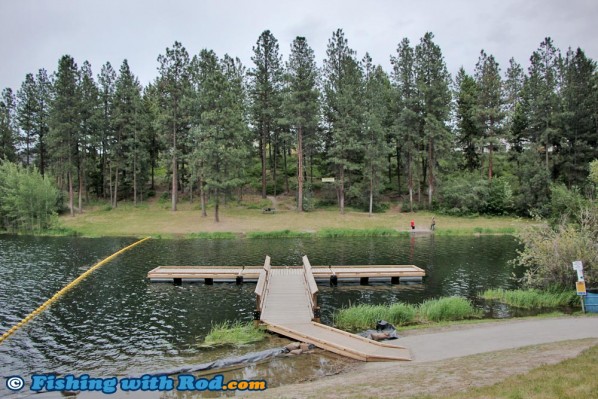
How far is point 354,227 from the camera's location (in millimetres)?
56344

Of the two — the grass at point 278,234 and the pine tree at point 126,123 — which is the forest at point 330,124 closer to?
the pine tree at point 126,123

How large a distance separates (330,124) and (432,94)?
1663 cm

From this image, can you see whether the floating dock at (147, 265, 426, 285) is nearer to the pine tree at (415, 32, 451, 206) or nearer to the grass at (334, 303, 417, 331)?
the grass at (334, 303, 417, 331)

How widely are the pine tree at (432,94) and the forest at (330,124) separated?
0.61 ft

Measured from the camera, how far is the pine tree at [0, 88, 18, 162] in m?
75.8

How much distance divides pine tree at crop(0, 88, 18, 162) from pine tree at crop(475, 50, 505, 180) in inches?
3066

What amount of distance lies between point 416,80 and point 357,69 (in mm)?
9399

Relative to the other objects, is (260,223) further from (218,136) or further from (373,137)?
(373,137)

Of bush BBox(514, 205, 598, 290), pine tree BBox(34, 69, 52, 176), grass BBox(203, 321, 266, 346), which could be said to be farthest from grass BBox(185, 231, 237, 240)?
pine tree BBox(34, 69, 52, 176)

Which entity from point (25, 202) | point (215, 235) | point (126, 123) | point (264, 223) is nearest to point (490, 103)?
point (264, 223)

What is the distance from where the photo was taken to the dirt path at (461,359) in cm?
1220

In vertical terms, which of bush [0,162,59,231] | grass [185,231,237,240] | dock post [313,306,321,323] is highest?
bush [0,162,59,231]

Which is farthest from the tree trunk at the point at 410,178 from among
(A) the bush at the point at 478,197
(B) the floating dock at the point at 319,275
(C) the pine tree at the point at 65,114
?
(C) the pine tree at the point at 65,114

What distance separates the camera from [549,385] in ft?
35.2
